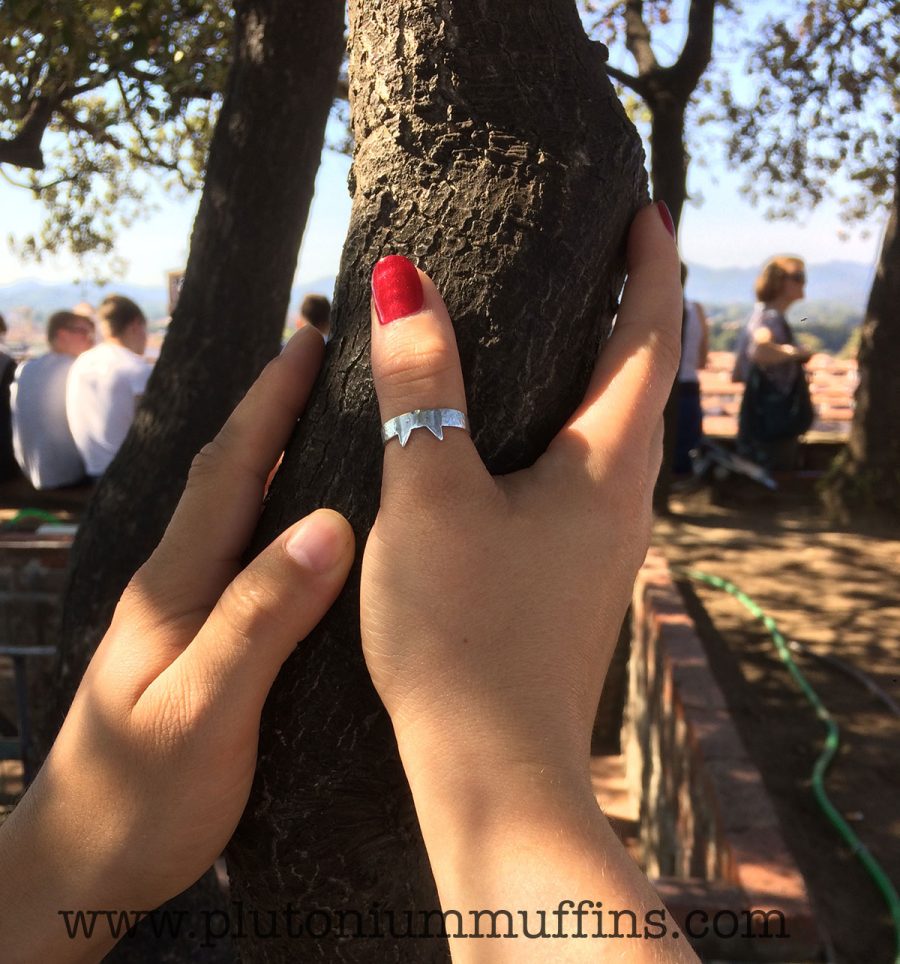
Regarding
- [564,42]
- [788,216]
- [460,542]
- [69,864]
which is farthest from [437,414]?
[788,216]

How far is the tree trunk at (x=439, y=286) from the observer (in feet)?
4.05

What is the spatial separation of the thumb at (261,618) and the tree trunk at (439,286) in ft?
A: 0.20

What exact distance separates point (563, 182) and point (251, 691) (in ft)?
2.61

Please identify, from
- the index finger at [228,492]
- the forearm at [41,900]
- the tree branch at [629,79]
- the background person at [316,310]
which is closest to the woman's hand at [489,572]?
the index finger at [228,492]

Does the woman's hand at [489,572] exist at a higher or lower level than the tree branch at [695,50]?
lower

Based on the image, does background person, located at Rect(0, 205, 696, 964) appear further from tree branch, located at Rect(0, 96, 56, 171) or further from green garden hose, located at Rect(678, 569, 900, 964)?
tree branch, located at Rect(0, 96, 56, 171)

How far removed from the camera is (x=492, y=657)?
1.04 metres

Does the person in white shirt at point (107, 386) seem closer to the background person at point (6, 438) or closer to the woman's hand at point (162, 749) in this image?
the background person at point (6, 438)

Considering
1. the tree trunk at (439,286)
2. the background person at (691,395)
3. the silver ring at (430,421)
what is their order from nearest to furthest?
the silver ring at (430,421) < the tree trunk at (439,286) < the background person at (691,395)

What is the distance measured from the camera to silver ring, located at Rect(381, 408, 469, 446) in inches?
42.3

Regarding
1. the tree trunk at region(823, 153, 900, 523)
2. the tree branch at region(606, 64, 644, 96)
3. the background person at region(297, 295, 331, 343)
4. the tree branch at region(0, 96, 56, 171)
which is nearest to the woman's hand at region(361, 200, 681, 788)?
the tree branch at region(0, 96, 56, 171)

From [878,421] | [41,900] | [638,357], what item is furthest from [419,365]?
[878,421]

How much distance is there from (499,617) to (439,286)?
0.47 meters

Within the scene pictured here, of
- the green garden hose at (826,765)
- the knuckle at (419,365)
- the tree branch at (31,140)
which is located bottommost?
the green garden hose at (826,765)
